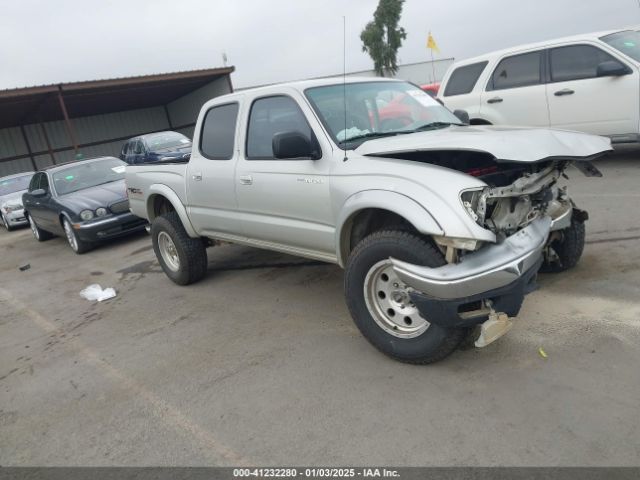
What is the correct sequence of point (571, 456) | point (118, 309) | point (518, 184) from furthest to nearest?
point (118, 309) → point (518, 184) → point (571, 456)

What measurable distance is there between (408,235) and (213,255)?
4257 mm

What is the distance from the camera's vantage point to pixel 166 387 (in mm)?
3520

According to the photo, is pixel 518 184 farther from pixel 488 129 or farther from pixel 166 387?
pixel 166 387

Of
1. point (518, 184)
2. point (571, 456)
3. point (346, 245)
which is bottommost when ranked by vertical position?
point (571, 456)

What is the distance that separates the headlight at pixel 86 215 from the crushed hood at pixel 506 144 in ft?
20.6

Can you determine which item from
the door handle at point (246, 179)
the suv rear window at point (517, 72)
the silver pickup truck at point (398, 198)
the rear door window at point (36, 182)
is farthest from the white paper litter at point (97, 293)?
the suv rear window at point (517, 72)

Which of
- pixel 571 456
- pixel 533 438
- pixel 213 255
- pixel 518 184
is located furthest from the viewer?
pixel 213 255

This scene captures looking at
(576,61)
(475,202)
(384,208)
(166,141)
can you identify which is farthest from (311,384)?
(166,141)

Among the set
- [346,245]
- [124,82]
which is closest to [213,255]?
[346,245]

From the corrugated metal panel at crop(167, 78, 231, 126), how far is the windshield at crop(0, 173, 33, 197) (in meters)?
10.6

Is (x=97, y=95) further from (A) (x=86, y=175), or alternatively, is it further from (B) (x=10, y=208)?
(A) (x=86, y=175)

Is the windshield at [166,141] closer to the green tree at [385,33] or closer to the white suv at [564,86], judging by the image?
the white suv at [564,86]

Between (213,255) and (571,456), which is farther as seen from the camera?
(213,255)

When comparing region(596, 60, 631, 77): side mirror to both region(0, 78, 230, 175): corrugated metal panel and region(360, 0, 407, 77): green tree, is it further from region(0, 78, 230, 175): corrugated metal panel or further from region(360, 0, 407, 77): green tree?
region(360, 0, 407, 77): green tree
